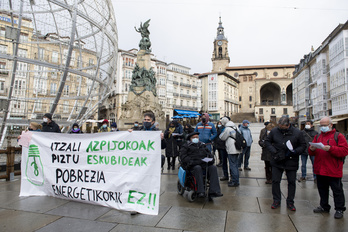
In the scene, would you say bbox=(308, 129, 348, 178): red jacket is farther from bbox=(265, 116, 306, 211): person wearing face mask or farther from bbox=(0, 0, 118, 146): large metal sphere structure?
bbox=(0, 0, 118, 146): large metal sphere structure

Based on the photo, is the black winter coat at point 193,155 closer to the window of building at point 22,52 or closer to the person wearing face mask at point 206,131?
the person wearing face mask at point 206,131

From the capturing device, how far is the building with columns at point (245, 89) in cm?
7006

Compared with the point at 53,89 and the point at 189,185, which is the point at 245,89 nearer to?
the point at 53,89

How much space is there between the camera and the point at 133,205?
4.12m

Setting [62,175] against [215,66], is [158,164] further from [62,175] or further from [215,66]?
[215,66]

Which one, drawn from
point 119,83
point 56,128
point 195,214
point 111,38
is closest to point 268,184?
point 195,214

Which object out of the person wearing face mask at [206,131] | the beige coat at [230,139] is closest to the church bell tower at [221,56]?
the person wearing face mask at [206,131]

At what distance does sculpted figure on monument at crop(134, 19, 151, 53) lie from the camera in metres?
23.7

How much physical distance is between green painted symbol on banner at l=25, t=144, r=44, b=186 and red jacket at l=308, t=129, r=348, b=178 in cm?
542

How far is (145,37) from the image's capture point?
2422cm

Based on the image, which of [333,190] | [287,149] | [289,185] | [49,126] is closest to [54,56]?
[49,126]

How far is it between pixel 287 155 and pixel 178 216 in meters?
2.22

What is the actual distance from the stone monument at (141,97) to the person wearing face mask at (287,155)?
58.9ft

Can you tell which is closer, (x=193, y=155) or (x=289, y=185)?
(x=289, y=185)
